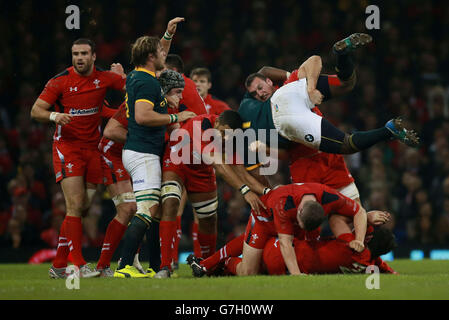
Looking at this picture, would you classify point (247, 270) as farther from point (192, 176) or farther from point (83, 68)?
point (83, 68)

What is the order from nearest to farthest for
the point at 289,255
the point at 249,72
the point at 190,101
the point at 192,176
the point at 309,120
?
the point at 289,255
the point at 309,120
the point at 192,176
the point at 190,101
the point at 249,72

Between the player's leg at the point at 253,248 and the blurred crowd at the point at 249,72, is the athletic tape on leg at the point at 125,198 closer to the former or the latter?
the player's leg at the point at 253,248

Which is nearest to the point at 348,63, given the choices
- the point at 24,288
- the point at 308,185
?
the point at 308,185

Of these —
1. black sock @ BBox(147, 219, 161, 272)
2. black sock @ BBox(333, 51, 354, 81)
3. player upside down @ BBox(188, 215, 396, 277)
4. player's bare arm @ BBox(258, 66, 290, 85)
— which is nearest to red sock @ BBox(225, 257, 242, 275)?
player upside down @ BBox(188, 215, 396, 277)

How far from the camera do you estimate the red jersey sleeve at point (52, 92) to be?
748 centimetres

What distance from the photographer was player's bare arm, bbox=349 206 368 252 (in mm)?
6520

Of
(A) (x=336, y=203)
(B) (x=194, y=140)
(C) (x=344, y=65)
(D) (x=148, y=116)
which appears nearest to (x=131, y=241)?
(D) (x=148, y=116)

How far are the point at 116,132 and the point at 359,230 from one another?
2.60 m

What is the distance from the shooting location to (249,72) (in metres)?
14.5

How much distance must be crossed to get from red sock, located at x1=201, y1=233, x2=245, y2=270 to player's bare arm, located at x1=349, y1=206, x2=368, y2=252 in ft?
3.84

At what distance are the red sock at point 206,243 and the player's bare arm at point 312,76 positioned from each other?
1.85 m

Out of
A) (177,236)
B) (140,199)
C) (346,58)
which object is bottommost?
(177,236)

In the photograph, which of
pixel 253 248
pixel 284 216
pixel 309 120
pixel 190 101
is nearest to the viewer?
pixel 284 216

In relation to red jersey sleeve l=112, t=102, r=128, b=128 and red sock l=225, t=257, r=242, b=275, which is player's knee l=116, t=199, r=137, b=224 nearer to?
red jersey sleeve l=112, t=102, r=128, b=128
